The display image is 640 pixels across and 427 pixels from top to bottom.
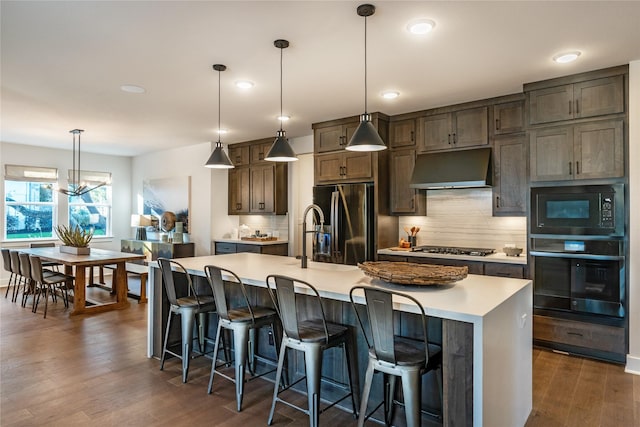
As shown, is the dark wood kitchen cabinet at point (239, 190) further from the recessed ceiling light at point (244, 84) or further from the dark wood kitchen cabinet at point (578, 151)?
the dark wood kitchen cabinet at point (578, 151)

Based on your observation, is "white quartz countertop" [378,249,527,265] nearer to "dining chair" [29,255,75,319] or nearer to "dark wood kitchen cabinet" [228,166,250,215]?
"dark wood kitchen cabinet" [228,166,250,215]

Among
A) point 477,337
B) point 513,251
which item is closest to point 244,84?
point 477,337

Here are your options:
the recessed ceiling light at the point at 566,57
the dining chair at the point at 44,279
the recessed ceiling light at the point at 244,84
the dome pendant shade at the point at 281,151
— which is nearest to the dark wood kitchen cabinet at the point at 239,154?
the recessed ceiling light at the point at 244,84

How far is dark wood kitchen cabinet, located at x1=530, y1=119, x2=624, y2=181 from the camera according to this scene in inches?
133

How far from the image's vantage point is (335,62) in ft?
10.9

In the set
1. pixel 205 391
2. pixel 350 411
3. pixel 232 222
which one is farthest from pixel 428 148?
pixel 232 222

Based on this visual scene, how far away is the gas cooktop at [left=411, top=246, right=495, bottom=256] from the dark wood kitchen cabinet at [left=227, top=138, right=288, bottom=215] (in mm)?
2635

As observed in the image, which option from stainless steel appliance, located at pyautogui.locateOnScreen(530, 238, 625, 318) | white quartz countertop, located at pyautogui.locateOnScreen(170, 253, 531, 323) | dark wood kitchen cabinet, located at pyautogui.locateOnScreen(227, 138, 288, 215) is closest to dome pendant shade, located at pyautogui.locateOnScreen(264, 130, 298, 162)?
white quartz countertop, located at pyautogui.locateOnScreen(170, 253, 531, 323)

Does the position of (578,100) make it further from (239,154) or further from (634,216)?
(239,154)

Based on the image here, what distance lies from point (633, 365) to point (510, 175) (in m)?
1.97

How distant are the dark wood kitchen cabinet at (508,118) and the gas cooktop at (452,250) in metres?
1.28

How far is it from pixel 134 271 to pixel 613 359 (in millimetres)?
5972

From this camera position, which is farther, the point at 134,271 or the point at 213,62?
the point at 134,271

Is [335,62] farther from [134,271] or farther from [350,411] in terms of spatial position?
[134,271]
